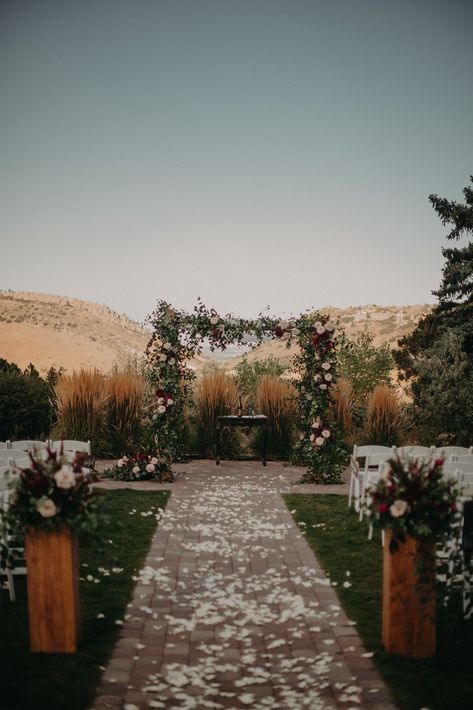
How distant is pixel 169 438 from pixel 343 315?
168 feet

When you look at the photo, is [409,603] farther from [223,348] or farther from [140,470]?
[223,348]

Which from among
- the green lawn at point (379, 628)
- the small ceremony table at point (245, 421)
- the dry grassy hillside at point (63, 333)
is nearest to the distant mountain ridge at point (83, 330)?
the dry grassy hillside at point (63, 333)

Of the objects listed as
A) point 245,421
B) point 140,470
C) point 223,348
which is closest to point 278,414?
point 245,421

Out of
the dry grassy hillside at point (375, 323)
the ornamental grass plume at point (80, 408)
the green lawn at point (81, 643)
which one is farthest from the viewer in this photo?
the dry grassy hillside at point (375, 323)

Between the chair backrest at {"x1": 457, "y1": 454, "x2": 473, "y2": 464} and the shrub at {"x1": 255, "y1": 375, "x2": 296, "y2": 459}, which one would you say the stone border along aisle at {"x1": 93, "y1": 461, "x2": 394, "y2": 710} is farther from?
the shrub at {"x1": 255, "y1": 375, "x2": 296, "y2": 459}

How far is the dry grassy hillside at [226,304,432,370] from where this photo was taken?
5138cm

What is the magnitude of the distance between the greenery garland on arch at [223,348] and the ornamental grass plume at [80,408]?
60.0 inches

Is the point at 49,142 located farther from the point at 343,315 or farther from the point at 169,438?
the point at 343,315

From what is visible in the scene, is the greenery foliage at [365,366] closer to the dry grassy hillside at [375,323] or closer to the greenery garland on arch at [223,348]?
the greenery garland on arch at [223,348]

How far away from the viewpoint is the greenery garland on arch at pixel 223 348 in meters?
10.5

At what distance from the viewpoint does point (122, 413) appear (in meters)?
11.9

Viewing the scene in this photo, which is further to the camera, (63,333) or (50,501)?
(63,333)

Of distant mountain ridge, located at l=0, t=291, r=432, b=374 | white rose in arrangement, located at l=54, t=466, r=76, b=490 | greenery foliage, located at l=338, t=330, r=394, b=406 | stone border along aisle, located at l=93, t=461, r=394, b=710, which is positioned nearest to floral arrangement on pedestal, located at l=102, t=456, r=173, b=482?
stone border along aisle, located at l=93, t=461, r=394, b=710

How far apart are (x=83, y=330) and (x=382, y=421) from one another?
51.7m
